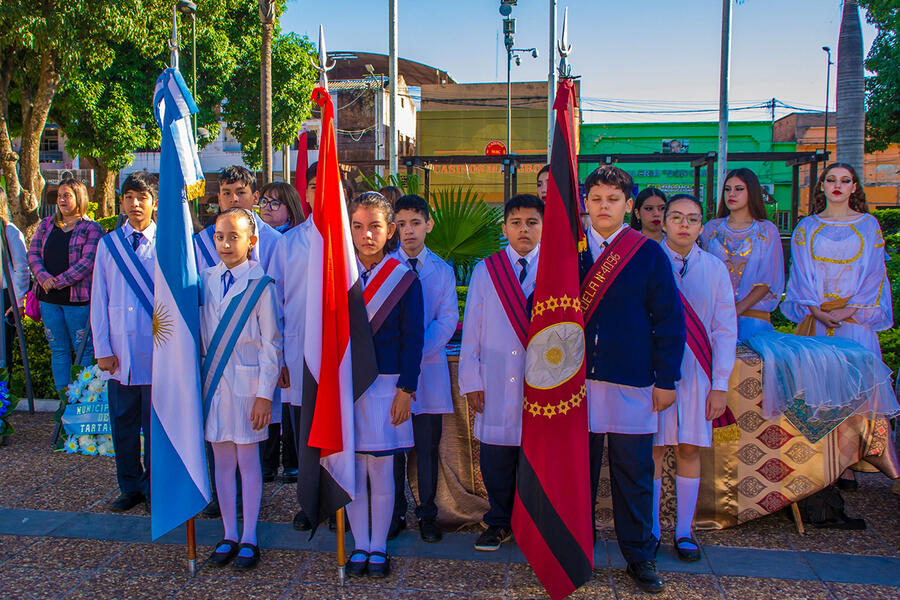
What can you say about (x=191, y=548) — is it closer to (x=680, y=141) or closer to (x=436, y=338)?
(x=436, y=338)

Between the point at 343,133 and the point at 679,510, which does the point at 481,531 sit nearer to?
the point at 679,510

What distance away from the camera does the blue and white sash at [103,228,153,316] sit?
168 inches

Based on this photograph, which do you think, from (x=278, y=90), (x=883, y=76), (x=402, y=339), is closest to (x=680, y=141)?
(x=883, y=76)

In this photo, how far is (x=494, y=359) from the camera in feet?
12.1

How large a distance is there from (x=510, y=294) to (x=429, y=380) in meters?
0.67

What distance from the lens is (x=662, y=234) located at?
4.60 m

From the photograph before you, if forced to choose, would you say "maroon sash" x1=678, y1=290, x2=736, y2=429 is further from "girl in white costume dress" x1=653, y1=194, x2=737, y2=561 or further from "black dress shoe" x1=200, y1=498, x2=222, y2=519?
"black dress shoe" x1=200, y1=498, x2=222, y2=519

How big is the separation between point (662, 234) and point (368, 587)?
272 cm

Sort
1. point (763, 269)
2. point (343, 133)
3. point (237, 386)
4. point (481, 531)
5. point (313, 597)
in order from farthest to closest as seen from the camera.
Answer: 1. point (343, 133)
2. point (763, 269)
3. point (481, 531)
4. point (237, 386)
5. point (313, 597)

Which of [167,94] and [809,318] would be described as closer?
[167,94]

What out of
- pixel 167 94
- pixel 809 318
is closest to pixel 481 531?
pixel 809 318

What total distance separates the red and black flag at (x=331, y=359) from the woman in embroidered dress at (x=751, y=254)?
7.95ft

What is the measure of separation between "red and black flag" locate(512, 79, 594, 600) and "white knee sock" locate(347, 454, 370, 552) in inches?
31.4

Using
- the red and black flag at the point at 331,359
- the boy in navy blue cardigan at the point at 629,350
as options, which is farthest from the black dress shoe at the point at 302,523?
the boy in navy blue cardigan at the point at 629,350
